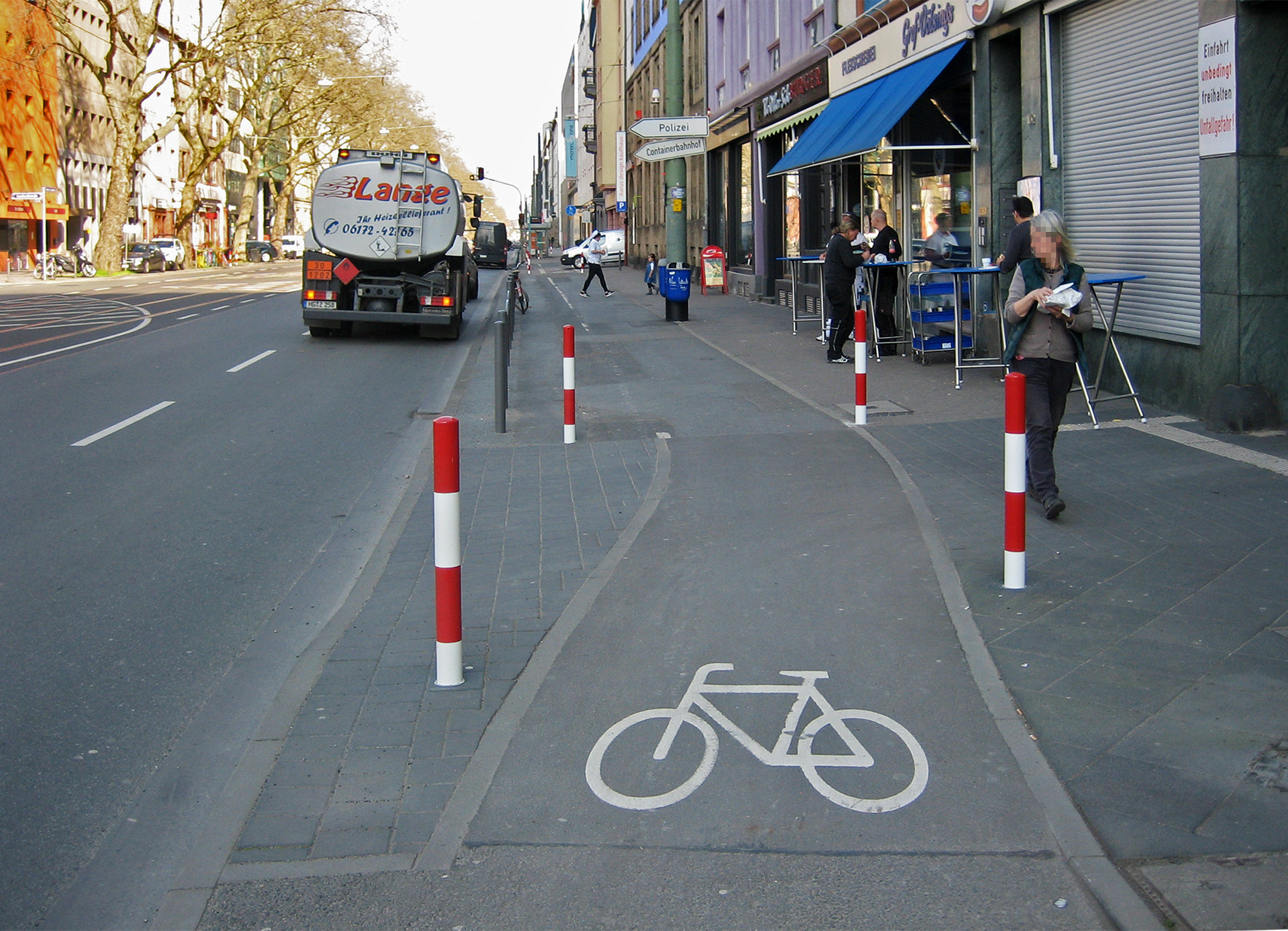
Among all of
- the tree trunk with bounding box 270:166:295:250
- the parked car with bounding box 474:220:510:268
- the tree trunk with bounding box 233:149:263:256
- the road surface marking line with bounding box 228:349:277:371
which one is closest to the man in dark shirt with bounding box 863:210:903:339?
the road surface marking line with bounding box 228:349:277:371

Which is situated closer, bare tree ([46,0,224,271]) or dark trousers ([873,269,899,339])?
dark trousers ([873,269,899,339])

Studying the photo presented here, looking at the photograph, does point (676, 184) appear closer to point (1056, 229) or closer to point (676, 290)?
point (676, 290)

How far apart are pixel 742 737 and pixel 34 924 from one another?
223 centimetres

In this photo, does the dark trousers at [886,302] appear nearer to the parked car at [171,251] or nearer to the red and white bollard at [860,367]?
the red and white bollard at [860,367]

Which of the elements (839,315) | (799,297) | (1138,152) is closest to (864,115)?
(839,315)

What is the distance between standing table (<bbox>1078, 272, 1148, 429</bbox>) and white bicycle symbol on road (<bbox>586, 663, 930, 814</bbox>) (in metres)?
5.58

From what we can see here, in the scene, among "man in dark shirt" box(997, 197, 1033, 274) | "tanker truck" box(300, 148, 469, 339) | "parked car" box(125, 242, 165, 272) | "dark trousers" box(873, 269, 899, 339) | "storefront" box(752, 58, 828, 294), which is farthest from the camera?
"parked car" box(125, 242, 165, 272)

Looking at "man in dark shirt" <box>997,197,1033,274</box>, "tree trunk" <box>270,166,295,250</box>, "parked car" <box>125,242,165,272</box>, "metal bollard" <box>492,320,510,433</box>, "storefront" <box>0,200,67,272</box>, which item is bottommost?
"metal bollard" <box>492,320,510,433</box>

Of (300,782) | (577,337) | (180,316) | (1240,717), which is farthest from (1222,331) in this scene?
(180,316)

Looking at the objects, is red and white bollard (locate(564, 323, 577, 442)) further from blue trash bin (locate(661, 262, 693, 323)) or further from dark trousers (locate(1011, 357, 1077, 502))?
blue trash bin (locate(661, 262, 693, 323))

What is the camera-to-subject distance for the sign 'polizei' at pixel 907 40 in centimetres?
1473

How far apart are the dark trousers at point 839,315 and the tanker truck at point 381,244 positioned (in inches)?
293

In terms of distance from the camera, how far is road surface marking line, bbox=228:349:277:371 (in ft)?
55.3

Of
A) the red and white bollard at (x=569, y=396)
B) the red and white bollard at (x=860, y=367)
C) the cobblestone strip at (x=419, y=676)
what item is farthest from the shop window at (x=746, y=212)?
the cobblestone strip at (x=419, y=676)
